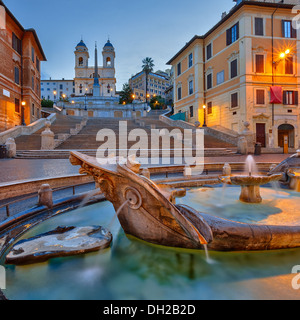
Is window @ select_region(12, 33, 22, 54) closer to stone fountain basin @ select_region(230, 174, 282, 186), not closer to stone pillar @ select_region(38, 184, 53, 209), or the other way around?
stone pillar @ select_region(38, 184, 53, 209)

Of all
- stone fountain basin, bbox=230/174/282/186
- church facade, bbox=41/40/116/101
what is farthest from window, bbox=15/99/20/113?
church facade, bbox=41/40/116/101

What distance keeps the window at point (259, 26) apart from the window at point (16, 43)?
2840 cm

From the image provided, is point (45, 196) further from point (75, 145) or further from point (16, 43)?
point (16, 43)

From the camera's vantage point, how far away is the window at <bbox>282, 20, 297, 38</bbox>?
24000 millimetres

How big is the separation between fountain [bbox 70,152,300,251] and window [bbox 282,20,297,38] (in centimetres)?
2950

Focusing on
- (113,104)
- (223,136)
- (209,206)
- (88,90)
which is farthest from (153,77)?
(209,206)

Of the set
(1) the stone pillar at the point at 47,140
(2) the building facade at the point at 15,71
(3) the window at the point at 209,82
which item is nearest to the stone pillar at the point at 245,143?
(3) the window at the point at 209,82

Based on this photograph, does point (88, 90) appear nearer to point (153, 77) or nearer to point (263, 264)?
point (153, 77)

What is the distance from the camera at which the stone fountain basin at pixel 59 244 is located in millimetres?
2662

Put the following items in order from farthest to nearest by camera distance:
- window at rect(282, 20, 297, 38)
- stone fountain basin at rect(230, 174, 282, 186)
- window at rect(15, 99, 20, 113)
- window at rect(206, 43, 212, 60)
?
1. window at rect(206, 43, 212, 60)
2. window at rect(15, 99, 20, 113)
3. window at rect(282, 20, 297, 38)
4. stone fountain basin at rect(230, 174, 282, 186)

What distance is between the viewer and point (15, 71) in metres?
26.0

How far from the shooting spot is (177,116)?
3397cm

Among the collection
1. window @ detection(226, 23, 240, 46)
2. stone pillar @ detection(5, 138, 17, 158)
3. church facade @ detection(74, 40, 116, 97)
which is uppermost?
church facade @ detection(74, 40, 116, 97)
